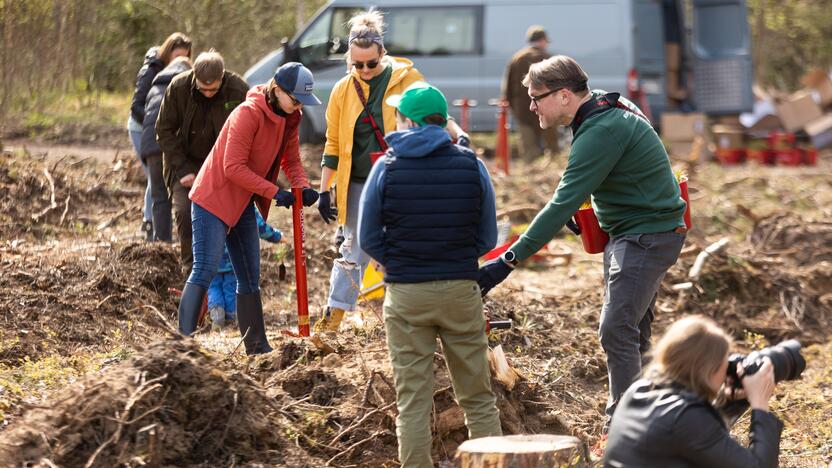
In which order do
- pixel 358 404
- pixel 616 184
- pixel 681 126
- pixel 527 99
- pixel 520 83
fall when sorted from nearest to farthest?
1. pixel 616 184
2. pixel 358 404
3. pixel 520 83
4. pixel 527 99
5. pixel 681 126

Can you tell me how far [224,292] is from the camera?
8062 millimetres

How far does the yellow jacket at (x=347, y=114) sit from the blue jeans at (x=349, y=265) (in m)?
0.07

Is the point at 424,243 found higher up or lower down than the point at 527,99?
higher up

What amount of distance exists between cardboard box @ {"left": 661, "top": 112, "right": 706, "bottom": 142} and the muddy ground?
155 inches

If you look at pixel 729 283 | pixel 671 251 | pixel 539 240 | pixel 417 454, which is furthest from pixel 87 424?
pixel 729 283

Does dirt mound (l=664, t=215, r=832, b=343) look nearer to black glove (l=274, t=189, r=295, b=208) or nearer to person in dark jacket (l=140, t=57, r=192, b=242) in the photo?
black glove (l=274, t=189, r=295, b=208)

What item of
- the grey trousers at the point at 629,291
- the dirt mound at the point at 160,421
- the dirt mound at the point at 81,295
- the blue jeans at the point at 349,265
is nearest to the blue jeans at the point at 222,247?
the blue jeans at the point at 349,265

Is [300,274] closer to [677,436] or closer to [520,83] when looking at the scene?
[677,436]

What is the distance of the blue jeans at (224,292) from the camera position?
802cm

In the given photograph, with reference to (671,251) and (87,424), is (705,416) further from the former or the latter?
(87,424)

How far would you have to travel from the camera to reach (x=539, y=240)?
17.6 feet

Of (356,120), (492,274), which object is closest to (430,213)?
(492,274)

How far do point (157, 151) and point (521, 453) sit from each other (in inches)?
189

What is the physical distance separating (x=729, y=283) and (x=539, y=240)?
4.68 metres
